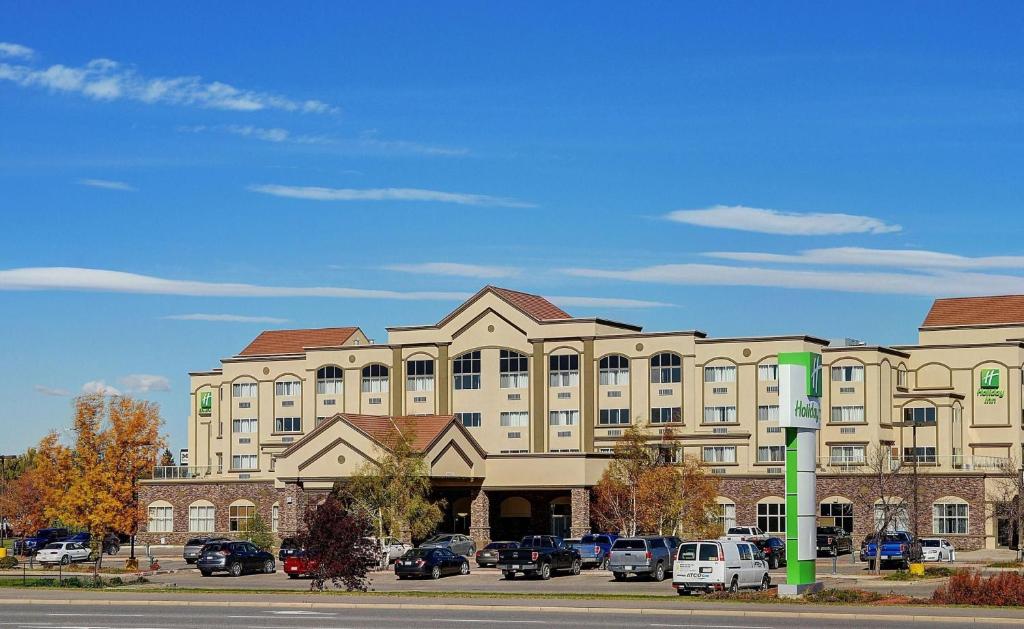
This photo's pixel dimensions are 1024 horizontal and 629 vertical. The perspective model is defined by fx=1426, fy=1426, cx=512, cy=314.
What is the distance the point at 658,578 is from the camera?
58.5 meters

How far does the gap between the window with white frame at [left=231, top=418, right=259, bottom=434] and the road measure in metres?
65.5

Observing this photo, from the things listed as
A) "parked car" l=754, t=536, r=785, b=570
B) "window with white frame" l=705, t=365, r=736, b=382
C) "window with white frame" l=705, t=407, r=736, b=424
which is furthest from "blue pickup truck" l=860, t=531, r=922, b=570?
"window with white frame" l=705, t=365, r=736, b=382

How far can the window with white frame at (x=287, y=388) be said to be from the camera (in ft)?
344

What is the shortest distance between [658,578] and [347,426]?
3027cm

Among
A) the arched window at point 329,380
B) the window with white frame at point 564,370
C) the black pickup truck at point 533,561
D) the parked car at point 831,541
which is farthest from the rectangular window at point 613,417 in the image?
the black pickup truck at point 533,561

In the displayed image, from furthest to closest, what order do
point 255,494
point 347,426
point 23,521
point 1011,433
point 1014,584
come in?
point 23,521, point 255,494, point 1011,433, point 347,426, point 1014,584

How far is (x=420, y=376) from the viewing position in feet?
327

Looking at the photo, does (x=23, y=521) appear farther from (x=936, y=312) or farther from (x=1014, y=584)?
(x=1014, y=584)

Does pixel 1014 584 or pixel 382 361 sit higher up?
pixel 382 361

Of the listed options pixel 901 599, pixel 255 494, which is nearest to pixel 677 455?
pixel 255 494

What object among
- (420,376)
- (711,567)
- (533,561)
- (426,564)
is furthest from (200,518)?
(711,567)

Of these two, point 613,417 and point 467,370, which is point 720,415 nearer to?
point 613,417

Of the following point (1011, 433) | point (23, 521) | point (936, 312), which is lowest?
point (23, 521)

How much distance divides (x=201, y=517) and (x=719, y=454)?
117ft
